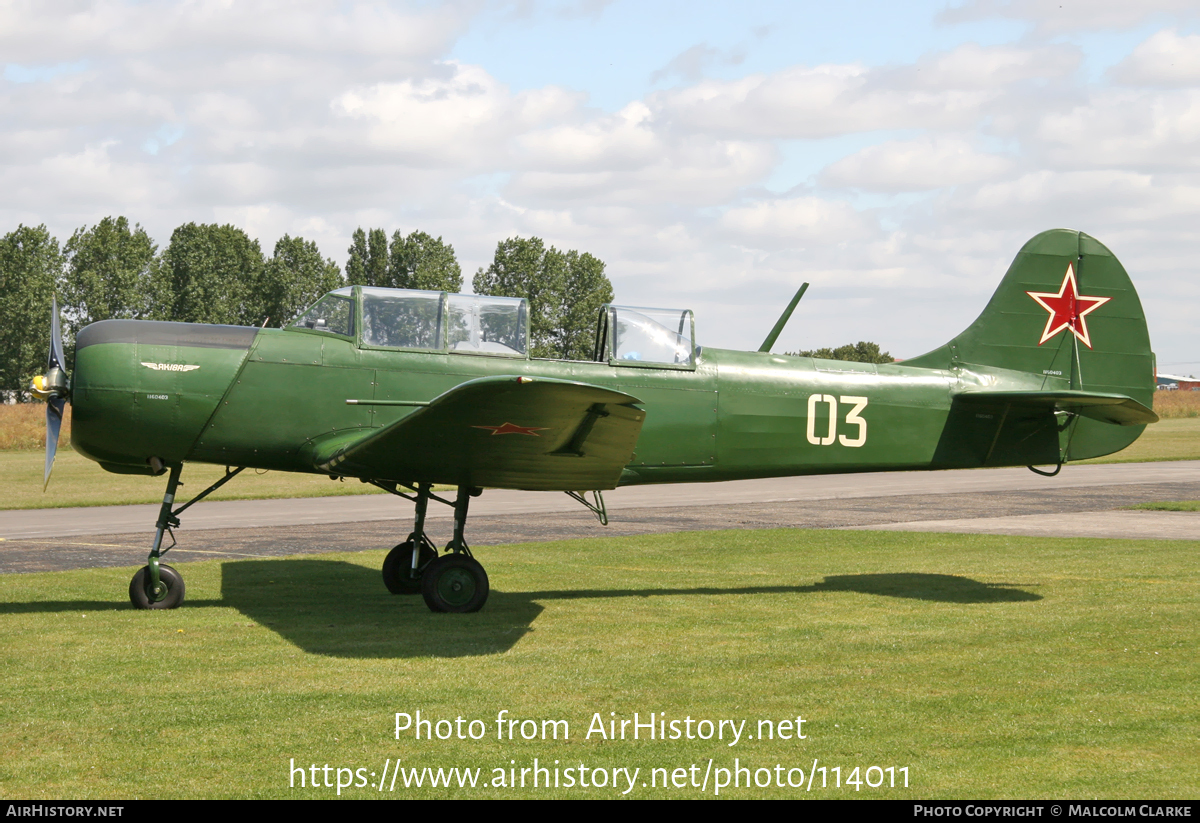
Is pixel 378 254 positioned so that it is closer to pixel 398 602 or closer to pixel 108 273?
pixel 108 273

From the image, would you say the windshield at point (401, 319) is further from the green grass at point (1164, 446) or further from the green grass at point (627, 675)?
the green grass at point (1164, 446)

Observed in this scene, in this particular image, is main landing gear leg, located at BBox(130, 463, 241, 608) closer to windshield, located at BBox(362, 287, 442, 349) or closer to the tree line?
windshield, located at BBox(362, 287, 442, 349)

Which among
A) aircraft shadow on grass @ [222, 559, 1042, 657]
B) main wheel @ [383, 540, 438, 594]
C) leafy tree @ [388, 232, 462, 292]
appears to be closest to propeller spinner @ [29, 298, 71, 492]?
aircraft shadow on grass @ [222, 559, 1042, 657]

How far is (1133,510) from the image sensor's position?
60.9 ft

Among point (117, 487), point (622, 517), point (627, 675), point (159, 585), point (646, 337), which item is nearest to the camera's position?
point (627, 675)

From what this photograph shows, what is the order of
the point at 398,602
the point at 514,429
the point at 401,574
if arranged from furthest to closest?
the point at 401,574
the point at 398,602
the point at 514,429

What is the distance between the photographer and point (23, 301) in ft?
176

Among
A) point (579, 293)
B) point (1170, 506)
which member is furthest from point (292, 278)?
point (1170, 506)

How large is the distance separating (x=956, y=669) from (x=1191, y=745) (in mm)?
1779

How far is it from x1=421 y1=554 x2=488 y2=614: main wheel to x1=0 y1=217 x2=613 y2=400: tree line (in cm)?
4211

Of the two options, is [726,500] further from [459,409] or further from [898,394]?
[459,409]

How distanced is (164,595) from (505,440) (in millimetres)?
3540

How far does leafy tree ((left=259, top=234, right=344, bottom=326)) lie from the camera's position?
191 feet
